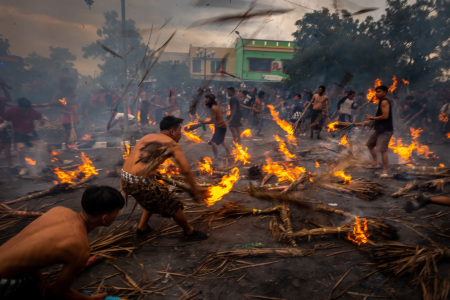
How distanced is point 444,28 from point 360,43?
4.06 meters

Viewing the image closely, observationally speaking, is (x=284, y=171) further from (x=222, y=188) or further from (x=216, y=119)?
(x=216, y=119)

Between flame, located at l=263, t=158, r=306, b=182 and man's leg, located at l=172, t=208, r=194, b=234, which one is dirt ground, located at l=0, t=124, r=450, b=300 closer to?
man's leg, located at l=172, t=208, r=194, b=234

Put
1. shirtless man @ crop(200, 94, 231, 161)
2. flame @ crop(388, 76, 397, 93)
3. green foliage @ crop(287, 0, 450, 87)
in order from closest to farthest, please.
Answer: shirtless man @ crop(200, 94, 231, 161)
flame @ crop(388, 76, 397, 93)
green foliage @ crop(287, 0, 450, 87)

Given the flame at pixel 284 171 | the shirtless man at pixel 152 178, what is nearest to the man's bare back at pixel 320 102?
the flame at pixel 284 171

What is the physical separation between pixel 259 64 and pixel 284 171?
95.2 feet

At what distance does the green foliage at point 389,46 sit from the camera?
13766 mm

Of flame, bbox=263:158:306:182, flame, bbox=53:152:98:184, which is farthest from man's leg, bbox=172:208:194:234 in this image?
flame, bbox=53:152:98:184

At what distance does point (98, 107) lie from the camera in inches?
684

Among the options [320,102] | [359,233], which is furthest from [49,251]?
[320,102]

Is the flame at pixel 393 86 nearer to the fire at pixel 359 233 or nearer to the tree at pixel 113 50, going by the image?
the fire at pixel 359 233

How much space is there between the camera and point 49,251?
1953mm

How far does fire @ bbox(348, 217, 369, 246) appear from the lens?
132 inches

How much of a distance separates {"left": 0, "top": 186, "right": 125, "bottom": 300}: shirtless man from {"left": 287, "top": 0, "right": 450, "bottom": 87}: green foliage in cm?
1583

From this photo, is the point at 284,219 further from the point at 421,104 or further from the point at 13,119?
the point at 421,104
